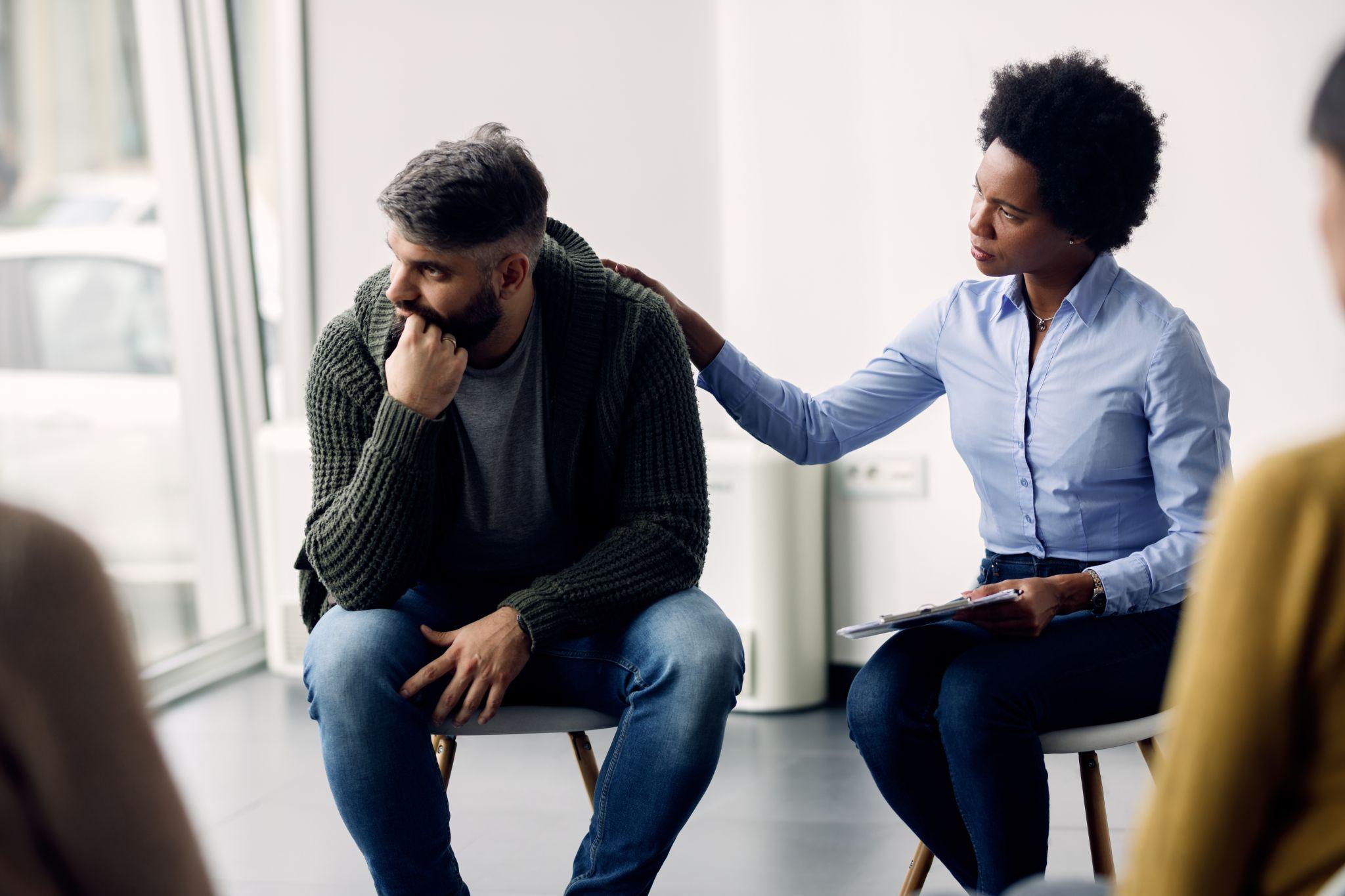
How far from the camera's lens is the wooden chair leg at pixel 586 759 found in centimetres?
186

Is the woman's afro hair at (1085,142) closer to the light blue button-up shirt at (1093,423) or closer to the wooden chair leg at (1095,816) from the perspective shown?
the light blue button-up shirt at (1093,423)

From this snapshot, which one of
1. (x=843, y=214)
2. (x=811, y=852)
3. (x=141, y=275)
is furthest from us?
(x=141, y=275)

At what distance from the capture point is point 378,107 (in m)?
3.38

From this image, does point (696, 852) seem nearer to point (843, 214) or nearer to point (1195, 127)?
point (843, 214)

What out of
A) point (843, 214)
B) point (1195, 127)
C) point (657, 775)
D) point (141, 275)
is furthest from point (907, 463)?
point (141, 275)

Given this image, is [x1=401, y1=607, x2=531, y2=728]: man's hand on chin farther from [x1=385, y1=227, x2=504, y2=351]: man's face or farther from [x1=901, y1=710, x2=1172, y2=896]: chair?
[x1=901, y1=710, x2=1172, y2=896]: chair

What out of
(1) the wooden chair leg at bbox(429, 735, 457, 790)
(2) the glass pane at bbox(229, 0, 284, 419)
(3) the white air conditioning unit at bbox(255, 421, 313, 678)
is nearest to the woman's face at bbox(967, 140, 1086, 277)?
(1) the wooden chair leg at bbox(429, 735, 457, 790)

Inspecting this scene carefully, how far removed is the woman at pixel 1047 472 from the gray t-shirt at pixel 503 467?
53 centimetres

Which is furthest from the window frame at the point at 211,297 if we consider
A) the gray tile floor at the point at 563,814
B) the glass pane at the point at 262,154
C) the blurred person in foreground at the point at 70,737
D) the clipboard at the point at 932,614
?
the blurred person in foreground at the point at 70,737

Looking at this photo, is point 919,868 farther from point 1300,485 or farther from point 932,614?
point 1300,485

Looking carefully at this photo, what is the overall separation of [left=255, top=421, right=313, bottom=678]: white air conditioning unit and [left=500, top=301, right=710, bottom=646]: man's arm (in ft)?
5.56

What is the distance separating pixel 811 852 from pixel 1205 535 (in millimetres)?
1001

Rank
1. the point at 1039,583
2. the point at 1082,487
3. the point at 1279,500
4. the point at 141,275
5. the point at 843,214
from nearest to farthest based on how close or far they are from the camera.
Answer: the point at 1279,500 < the point at 1039,583 < the point at 1082,487 < the point at 843,214 < the point at 141,275

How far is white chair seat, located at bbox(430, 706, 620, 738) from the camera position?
1.70m
